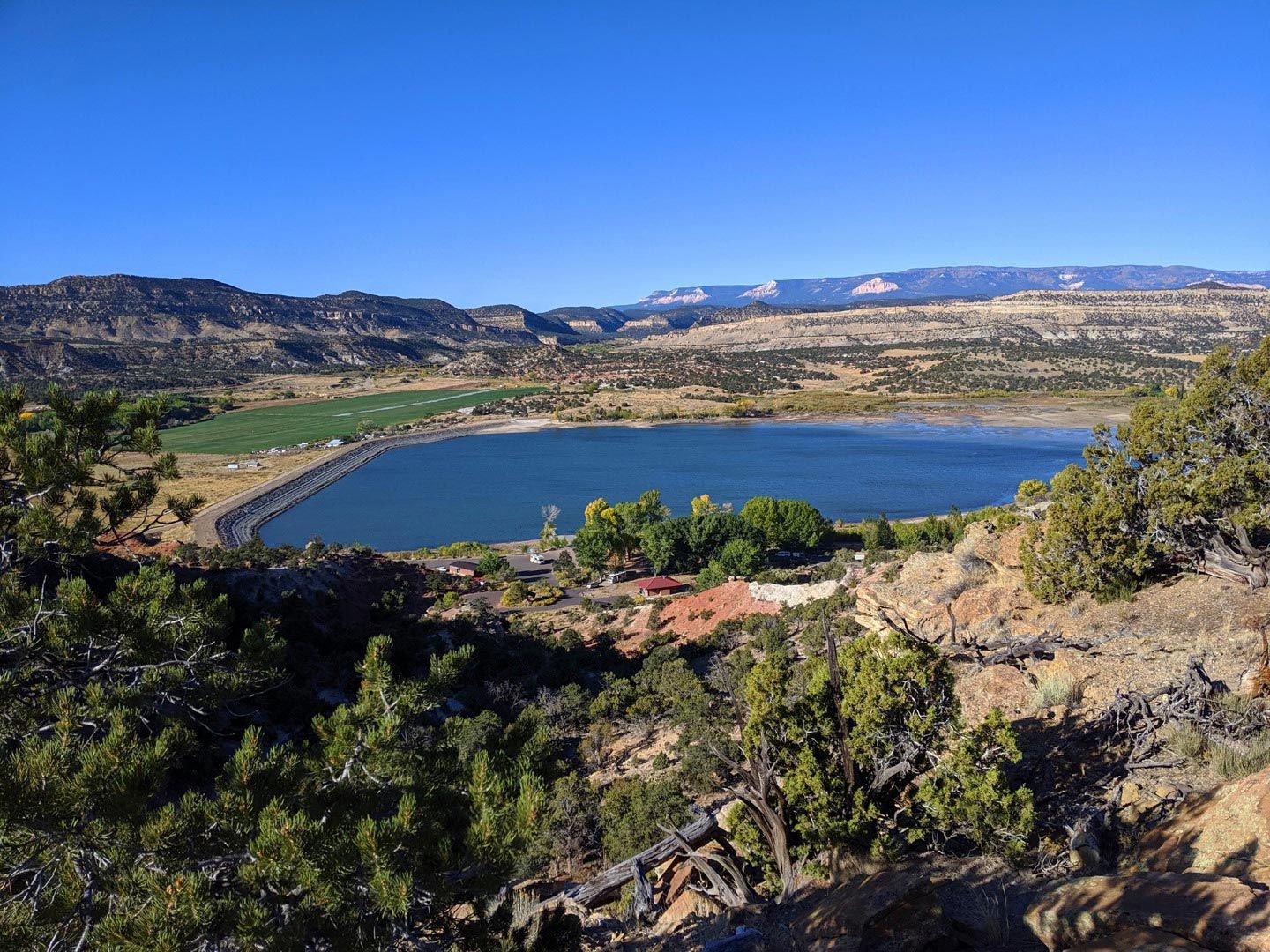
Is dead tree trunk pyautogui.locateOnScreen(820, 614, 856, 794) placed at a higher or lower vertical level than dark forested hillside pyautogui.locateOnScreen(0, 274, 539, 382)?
lower

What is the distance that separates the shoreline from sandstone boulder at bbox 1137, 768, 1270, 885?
165ft

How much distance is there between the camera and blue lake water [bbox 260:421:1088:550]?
5560cm

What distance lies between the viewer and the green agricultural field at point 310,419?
89312 mm

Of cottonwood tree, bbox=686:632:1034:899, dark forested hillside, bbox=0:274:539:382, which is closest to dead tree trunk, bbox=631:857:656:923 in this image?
cottonwood tree, bbox=686:632:1034:899

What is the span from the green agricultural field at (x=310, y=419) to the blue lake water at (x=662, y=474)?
1566 cm

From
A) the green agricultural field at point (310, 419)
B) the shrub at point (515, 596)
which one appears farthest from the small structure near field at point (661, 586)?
the green agricultural field at point (310, 419)

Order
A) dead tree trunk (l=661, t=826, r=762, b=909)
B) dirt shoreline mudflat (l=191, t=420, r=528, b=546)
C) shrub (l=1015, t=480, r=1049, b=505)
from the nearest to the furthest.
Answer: dead tree trunk (l=661, t=826, r=762, b=909) → shrub (l=1015, t=480, r=1049, b=505) → dirt shoreline mudflat (l=191, t=420, r=528, b=546)

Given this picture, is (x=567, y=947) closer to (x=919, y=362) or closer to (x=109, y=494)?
(x=109, y=494)

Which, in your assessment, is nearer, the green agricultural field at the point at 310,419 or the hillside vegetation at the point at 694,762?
the hillside vegetation at the point at 694,762

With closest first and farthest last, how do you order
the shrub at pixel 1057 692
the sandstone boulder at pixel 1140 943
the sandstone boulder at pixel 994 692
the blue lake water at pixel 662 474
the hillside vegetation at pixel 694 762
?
the hillside vegetation at pixel 694 762
the sandstone boulder at pixel 1140 943
the shrub at pixel 1057 692
the sandstone boulder at pixel 994 692
the blue lake water at pixel 662 474

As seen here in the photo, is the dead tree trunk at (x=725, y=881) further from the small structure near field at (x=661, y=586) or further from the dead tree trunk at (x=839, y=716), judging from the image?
the small structure near field at (x=661, y=586)

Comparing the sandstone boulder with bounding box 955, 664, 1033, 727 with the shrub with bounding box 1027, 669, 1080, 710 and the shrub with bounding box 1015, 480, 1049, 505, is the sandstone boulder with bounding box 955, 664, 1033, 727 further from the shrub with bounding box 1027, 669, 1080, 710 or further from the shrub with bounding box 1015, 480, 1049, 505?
the shrub with bounding box 1015, 480, 1049, 505

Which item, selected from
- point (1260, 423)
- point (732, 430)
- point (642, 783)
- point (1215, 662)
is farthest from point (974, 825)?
point (732, 430)

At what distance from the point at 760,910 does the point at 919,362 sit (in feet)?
450
